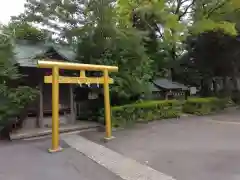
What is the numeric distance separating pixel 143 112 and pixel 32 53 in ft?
20.2

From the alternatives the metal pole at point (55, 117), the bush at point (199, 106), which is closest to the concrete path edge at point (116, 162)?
the metal pole at point (55, 117)

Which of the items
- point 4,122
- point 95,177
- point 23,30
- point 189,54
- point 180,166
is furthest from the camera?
point 189,54

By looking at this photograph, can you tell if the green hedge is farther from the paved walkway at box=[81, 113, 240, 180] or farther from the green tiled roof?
the green tiled roof

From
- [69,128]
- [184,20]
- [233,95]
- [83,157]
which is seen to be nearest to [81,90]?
[69,128]

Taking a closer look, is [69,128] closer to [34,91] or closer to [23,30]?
[34,91]

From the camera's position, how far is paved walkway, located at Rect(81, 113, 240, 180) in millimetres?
5449

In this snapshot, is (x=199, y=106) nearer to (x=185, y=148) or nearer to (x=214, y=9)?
(x=214, y=9)

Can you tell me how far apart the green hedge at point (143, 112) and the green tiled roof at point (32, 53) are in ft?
11.6

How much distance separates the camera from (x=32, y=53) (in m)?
11.9

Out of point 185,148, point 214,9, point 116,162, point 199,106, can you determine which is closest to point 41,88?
point 116,162

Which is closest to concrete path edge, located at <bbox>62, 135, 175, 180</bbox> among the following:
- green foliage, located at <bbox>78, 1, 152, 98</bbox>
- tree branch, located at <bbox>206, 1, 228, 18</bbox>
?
green foliage, located at <bbox>78, 1, 152, 98</bbox>

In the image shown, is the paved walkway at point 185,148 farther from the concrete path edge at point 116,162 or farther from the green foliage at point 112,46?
the green foliage at point 112,46

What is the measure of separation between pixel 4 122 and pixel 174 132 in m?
6.43

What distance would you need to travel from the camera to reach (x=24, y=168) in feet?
19.1
